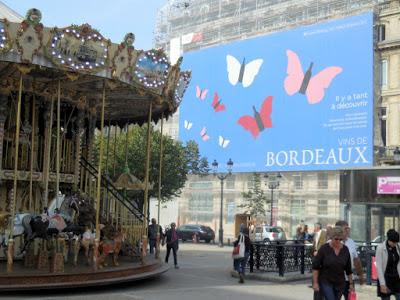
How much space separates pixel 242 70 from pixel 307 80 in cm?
820

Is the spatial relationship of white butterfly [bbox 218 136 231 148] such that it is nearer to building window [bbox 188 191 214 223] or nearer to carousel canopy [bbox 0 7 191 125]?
building window [bbox 188 191 214 223]

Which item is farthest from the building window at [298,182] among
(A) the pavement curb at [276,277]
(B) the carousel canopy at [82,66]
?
(A) the pavement curb at [276,277]

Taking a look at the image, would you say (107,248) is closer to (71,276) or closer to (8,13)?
(71,276)

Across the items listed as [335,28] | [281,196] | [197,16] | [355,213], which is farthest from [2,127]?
[197,16]

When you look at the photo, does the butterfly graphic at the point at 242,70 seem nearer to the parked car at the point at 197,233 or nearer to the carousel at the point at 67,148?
the parked car at the point at 197,233

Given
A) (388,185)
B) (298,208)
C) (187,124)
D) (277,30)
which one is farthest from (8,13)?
(187,124)

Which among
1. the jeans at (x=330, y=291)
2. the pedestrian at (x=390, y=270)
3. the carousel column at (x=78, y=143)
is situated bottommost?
the jeans at (x=330, y=291)

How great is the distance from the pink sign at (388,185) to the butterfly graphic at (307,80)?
3005cm

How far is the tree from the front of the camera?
181ft

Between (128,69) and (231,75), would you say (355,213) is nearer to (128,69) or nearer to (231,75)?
(128,69)

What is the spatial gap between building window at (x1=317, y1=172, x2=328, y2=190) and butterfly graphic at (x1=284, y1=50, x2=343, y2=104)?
7.40m

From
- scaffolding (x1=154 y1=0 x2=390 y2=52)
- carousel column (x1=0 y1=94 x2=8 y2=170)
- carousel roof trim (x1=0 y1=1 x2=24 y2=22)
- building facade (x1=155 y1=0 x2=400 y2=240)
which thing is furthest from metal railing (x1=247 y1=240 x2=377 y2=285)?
scaffolding (x1=154 y1=0 x2=390 y2=52)

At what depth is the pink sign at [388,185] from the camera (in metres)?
20.1

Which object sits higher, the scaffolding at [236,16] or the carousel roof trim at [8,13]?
the scaffolding at [236,16]
